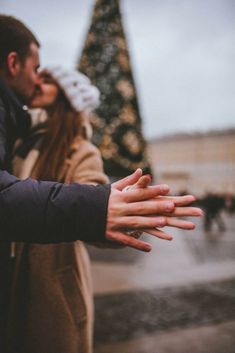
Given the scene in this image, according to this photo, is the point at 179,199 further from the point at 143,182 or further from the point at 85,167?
the point at 85,167

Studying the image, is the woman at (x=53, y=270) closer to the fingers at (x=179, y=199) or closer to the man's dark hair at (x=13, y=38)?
the man's dark hair at (x=13, y=38)

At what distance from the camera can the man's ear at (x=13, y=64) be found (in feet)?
4.48

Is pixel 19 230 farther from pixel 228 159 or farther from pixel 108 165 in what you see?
pixel 228 159

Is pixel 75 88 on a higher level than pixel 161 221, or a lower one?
higher

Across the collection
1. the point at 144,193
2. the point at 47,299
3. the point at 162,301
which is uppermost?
the point at 144,193

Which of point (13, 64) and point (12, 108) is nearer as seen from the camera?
point (12, 108)

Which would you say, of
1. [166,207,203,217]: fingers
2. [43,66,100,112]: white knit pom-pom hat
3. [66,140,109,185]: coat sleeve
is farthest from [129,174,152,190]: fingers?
[43,66,100,112]: white knit pom-pom hat

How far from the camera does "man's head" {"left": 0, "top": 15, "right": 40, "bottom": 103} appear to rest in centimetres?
135

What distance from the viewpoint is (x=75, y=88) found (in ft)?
6.20

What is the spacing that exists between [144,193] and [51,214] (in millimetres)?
244

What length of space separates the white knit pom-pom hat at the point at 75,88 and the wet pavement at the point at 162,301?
2272 millimetres

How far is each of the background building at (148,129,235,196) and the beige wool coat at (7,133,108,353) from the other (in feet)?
125

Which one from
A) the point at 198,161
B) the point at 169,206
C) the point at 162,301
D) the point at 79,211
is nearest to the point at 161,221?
the point at 169,206

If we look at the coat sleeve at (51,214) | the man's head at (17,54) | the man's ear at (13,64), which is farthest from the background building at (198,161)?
the coat sleeve at (51,214)
